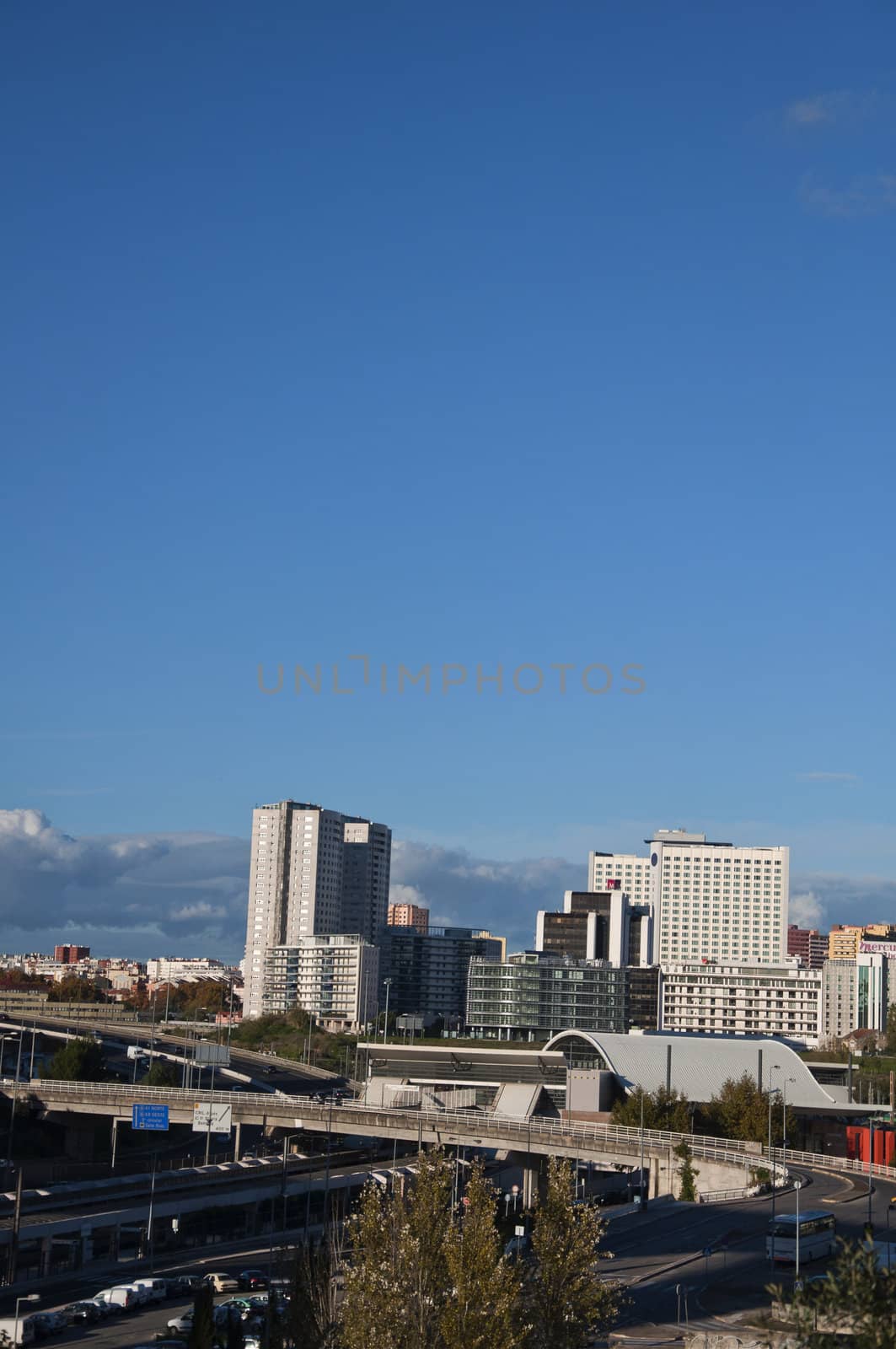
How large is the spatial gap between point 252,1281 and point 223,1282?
1.87 m

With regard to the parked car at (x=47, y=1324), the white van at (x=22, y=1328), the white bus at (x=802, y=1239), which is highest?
the white bus at (x=802, y=1239)

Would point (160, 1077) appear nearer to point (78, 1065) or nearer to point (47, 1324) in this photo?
point (78, 1065)

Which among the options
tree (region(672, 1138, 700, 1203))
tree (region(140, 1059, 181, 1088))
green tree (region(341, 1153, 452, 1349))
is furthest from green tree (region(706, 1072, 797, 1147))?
green tree (region(341, 1153, 452, 1349))

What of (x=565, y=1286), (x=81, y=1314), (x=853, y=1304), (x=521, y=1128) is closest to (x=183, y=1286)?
(x=81, y=1314)

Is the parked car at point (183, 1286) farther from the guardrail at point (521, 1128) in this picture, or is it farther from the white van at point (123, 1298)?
the guardrail at point (521, 1128)

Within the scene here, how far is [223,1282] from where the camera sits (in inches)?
2938

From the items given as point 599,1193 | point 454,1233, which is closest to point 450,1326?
point 454,1233

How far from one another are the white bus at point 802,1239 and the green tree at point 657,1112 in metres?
60.6

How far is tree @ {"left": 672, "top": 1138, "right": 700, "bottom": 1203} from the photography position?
4006 inches

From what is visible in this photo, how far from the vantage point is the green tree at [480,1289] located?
125 ft

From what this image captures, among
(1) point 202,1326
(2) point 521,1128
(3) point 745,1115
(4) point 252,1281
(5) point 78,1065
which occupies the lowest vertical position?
(5) point 78,1065

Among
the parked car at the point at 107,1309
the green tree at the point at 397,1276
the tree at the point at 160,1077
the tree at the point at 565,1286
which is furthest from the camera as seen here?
the tree at the point at 160,1077

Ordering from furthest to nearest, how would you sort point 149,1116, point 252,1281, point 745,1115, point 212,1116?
point 745,1115
point 212,1116
point 149,1116
point 252,1281

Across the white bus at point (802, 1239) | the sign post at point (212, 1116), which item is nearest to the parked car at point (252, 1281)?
the white bus at point (802, 1239)
